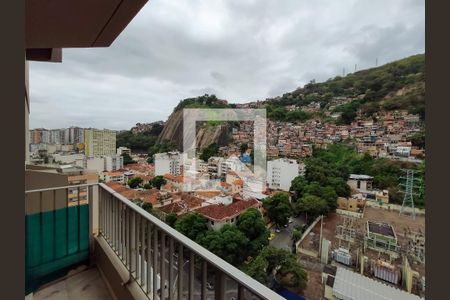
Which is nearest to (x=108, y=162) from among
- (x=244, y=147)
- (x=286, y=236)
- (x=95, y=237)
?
(x=95, y=237)

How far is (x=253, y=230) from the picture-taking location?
4.20 metres

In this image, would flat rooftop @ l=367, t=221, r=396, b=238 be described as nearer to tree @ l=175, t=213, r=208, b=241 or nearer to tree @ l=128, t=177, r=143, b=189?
tree @ l=175, t=213, r=208, b=241

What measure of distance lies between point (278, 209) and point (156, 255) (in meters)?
3.86

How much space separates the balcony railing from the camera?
0.86m

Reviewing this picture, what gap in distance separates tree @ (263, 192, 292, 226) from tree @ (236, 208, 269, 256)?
419 mm

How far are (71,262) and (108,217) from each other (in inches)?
23.7

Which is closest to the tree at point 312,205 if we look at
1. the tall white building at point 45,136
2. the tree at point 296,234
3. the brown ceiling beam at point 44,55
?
the tree at point 296,234

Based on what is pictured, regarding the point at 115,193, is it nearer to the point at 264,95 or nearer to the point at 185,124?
the point at 185,124

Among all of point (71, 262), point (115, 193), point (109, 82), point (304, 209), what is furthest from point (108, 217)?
point (109, 82)

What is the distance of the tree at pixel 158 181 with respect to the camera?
17.2 feet

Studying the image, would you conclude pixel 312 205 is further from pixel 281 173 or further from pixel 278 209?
pixel 281 173

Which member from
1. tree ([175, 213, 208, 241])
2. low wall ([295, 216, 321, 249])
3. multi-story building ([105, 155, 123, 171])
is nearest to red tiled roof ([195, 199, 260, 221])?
tree ([175, 213, 208, 241])

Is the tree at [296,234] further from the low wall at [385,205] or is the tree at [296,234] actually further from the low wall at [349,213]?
the low wall at [385,205]

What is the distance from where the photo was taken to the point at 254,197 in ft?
17.6
